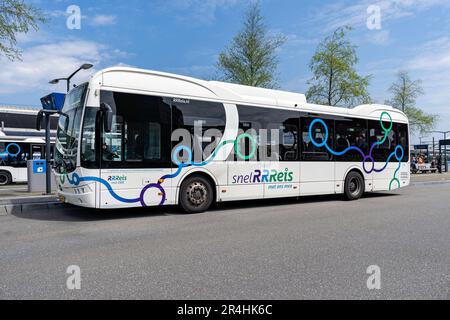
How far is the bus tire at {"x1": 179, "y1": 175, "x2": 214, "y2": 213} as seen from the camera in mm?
8289

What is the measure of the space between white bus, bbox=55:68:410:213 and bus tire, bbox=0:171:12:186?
12.4m

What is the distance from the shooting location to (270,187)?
960cm

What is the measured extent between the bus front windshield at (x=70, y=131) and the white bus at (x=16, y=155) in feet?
40.8

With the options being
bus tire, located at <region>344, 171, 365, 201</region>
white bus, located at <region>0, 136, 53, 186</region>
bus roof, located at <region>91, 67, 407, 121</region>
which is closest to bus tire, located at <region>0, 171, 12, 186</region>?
white bus, located at <region>0, 136, 53, 186</region>

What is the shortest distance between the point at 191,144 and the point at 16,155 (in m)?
15.0

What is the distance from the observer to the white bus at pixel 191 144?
730 cm

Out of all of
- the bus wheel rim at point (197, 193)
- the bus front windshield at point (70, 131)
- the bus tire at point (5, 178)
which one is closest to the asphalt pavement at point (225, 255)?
the bus wheel rim at point (197, 193)

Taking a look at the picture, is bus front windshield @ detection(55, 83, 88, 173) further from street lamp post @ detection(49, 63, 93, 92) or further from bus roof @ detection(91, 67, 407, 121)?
street lamp post @ detection(49, 63, 93, 92)

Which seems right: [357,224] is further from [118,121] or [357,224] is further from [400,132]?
[400,132]

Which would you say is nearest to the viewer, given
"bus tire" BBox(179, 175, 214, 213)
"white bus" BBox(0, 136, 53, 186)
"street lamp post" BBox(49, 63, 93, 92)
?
"bus tire" BBox(179, 175, 214, 213)

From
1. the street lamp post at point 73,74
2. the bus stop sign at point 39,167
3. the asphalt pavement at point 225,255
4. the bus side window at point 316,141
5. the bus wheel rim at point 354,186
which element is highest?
the street lamp post at point 73,74

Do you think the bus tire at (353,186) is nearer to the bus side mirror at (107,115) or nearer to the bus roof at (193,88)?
the bus roof at (193,88)

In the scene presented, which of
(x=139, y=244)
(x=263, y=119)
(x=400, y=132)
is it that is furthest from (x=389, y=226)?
(x=400, y=132)
